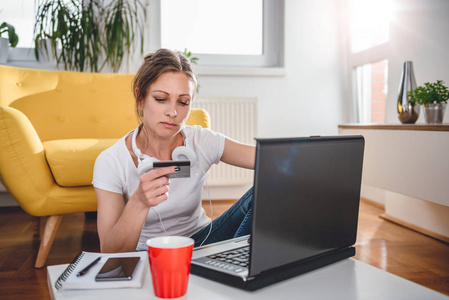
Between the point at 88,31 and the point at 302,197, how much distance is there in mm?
2529

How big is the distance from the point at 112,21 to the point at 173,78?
215cm

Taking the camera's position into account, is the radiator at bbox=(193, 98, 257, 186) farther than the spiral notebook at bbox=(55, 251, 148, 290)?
Yes

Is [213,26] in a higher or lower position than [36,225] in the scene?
higher

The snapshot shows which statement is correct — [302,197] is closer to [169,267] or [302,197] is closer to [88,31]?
[169,267]

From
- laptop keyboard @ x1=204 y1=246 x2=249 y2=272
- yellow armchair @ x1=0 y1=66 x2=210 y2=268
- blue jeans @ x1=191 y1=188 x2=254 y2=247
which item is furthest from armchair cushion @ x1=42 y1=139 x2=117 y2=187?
laptop keyboard @ x1=204 y1=246 x2=249 y2=272

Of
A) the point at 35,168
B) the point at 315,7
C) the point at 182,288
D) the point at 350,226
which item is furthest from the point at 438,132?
the point at 315,7

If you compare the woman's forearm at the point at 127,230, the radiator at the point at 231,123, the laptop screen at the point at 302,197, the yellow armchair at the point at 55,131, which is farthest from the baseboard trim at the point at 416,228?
the woman's forearm at the point at 127,230

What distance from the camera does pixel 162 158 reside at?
3.81 feet

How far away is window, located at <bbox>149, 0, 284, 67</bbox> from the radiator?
0.43m

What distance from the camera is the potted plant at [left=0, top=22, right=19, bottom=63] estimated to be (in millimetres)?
2846

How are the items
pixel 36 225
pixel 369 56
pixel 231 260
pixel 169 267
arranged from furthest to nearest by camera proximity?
pixel 369 56 < pixel 36 225 < pixel 231 260 < pixel 169 267

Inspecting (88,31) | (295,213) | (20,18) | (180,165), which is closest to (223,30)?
(88,31)

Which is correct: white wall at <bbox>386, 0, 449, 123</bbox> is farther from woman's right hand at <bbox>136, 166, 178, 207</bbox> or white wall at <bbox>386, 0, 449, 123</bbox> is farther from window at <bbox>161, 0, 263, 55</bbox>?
woman's right hand at <bbox>136, 166, 178, 207</bbox>

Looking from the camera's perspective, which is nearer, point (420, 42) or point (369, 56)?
point (420, 42)
